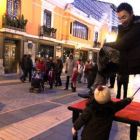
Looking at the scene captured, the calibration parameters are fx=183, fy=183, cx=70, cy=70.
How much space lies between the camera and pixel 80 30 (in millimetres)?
21891

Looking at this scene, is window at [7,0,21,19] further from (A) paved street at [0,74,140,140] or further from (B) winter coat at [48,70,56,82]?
(A) paved street at [0,74,140,140]

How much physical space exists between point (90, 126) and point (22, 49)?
13218 millimetres

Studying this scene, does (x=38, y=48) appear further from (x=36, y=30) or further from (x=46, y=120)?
(x=46, y=120)

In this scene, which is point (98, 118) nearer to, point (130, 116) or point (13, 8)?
point (130, 116)

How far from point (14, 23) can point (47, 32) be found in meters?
3.96

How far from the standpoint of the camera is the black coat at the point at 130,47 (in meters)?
1.44

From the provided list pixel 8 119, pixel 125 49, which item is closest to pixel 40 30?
pixel 8 119

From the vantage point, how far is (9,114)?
15.3 feet

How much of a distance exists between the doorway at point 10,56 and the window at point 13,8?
6.51 ft

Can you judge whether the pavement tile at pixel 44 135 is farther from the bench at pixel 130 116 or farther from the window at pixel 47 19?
the window at pixel 47 19

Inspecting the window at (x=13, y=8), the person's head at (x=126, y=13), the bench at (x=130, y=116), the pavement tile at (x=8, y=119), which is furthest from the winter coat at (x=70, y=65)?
the window at (x=13, y=8)

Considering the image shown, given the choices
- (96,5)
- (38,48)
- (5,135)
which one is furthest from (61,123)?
(96,5)

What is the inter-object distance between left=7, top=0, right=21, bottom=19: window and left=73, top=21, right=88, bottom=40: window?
7714 mm

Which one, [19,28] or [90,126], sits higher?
[19,28]
